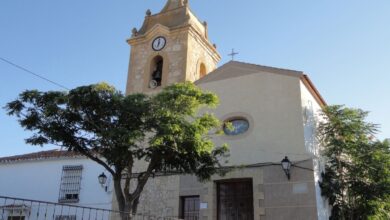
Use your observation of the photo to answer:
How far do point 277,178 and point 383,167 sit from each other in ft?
10.0

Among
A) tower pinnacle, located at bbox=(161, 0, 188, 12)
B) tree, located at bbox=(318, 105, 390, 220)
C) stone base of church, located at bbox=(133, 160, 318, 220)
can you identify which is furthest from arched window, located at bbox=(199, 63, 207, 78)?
tree, located at bbox=(318, 105, 390, 220)

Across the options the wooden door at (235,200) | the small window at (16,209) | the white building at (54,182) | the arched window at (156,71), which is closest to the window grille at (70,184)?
the white building at (54,182)

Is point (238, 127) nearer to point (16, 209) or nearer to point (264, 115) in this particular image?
point (264, 115)

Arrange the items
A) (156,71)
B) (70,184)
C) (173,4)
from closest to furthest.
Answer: (70,184), (156,71), (173,4)

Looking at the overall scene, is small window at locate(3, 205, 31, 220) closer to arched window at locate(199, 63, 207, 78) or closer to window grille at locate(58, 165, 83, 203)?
window grille at locate(58, 165, 83, 203)

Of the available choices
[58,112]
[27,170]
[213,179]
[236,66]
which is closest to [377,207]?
[213,179]

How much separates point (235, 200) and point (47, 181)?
7.65 meters

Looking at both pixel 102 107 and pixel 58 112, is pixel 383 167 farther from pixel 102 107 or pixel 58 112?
pixel 58 112

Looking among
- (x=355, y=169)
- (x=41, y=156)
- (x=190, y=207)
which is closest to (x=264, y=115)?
(x=355, y=169)

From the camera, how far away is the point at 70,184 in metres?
15.0

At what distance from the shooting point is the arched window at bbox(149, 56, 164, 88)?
15.9 metres

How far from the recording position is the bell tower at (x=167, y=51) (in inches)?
616

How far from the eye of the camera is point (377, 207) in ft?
38.0

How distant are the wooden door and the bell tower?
4.79m
